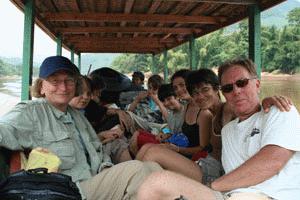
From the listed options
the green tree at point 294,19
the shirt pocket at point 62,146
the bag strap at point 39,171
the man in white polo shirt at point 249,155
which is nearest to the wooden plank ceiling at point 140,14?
the man in white polo shirt at point 249,155

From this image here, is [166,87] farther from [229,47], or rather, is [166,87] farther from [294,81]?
[229,47]

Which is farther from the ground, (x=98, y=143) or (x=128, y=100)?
(x=128, y=100)

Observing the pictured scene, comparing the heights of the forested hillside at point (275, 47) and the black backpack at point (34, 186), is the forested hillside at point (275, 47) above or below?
above

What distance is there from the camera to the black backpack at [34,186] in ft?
5.94

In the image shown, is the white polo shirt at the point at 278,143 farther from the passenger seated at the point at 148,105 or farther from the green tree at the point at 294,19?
the green tree at the point at 294,19

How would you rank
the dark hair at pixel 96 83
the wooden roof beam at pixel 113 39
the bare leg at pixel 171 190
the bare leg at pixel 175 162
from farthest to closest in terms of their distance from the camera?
the wooden roof beam at pixel 113 39, the dark hair at pixel 96 83, the bare leg at pixel 175 162, the bare leg at pixel 171 190

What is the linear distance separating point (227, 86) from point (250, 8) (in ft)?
8.06

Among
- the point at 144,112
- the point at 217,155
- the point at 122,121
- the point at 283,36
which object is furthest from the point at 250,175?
the point at 283,36

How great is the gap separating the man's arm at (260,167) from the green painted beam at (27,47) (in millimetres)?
2875

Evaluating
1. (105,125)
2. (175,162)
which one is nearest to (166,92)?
(105,125)

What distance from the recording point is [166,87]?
4645mm

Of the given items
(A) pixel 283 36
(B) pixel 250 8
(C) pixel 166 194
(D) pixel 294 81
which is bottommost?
(C) pixel 166 194

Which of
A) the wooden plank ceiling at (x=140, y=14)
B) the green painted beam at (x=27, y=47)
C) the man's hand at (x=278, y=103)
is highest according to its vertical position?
the wooden plank ceiling at (x=140, y=14)

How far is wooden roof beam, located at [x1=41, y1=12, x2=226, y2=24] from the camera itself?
17.4 feet
